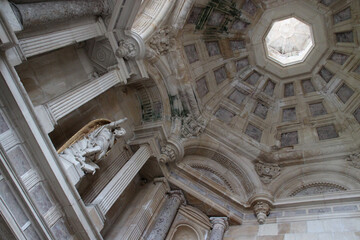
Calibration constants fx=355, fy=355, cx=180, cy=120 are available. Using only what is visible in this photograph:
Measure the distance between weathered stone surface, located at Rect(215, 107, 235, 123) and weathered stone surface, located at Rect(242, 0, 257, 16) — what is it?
4.52 meters

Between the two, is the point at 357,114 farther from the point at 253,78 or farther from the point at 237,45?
the point at 237,45

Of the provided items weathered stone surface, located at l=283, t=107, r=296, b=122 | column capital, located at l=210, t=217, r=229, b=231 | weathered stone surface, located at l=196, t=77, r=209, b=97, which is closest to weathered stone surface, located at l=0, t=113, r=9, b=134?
column capital, located at l=210, t=217, r=229, b=231

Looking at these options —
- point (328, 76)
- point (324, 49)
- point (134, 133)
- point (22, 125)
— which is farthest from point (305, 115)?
point (22, 125)

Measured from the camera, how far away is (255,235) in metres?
11.8

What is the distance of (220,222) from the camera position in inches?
484

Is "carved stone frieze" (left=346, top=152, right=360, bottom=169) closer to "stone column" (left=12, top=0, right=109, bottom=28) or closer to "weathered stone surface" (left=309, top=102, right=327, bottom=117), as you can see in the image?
"weathered stone surface" (left=309, top=102, right=327, bottom=117)

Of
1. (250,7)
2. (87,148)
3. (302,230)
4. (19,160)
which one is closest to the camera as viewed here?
(19,160)

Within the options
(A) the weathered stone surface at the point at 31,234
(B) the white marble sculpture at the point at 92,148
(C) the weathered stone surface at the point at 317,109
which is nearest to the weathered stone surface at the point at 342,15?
(C) the weathered stone surface at the point at 317,109

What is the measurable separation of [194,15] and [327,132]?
292 inches

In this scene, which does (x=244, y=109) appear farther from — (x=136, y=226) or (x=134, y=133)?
(x=136, y=226)

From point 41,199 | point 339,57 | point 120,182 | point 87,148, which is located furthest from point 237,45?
point 41,199

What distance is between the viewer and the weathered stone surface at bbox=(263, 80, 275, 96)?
55.2 ft

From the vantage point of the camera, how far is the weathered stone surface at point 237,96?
16375 millimetres

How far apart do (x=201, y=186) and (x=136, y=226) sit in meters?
3.25
